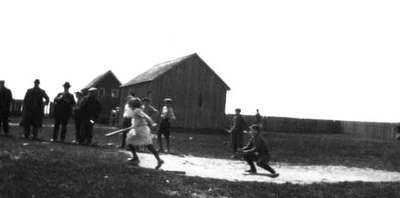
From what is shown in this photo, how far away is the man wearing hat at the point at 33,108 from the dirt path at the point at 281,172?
12.9ft

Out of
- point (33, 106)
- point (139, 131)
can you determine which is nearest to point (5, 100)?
point (33, 106)

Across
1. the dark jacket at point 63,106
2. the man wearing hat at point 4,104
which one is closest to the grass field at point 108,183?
the dark jacket at point 63,106

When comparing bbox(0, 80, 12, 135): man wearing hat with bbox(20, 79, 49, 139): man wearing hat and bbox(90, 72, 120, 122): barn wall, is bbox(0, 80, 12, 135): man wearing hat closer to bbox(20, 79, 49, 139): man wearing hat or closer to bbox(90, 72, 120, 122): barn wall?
bbox(20, 79, 49, 139): man wearing hat

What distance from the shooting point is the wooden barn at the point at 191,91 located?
131 feet

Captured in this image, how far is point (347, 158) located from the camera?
20641 millimetres

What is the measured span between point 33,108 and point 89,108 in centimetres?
193

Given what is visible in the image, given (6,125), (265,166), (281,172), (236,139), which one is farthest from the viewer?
(236,139)

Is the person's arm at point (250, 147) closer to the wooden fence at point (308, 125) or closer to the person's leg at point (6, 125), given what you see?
the person's leg at point (6, 125)

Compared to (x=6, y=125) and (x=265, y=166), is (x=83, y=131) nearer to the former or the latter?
(x=6, y=125)

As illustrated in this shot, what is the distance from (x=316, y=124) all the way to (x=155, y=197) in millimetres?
A: 60889

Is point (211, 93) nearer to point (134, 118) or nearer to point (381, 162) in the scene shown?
point (381, 162)

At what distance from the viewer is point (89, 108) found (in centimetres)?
1609

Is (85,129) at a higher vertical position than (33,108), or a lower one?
lower

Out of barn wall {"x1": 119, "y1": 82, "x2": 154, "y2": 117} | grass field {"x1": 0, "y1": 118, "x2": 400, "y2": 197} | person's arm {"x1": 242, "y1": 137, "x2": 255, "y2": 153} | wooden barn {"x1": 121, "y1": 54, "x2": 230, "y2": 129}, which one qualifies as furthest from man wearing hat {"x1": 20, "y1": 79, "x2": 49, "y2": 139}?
wooden barn {"x1": 121, "y1": 54, "x2": 230, "y2": 129}
